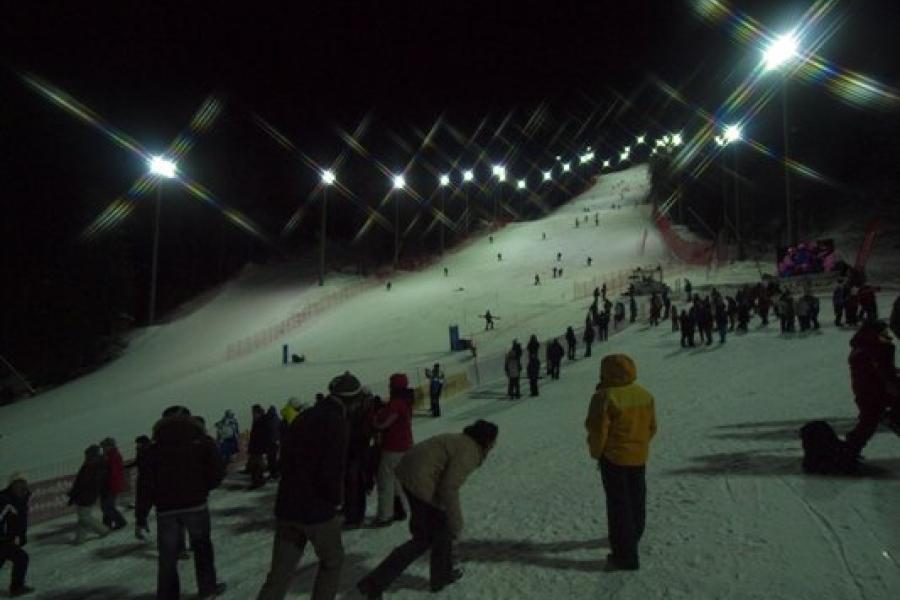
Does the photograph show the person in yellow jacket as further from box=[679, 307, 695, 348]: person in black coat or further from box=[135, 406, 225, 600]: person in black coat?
box=[679, 307, 695, 348]: person in black coat

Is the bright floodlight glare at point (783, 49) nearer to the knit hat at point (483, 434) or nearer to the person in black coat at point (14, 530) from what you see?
the knit hat at point (483, 434)

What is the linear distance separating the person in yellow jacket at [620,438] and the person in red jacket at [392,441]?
7.66ft

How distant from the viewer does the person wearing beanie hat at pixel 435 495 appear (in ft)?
14.2

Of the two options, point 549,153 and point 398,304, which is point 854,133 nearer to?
point 398,304

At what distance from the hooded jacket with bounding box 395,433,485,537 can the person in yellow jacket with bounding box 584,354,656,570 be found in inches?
35.0

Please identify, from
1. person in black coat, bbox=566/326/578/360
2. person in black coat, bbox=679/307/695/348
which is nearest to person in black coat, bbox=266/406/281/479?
person in black coat, bbox=566/326/578/360

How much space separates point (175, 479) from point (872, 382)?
6.36 metres

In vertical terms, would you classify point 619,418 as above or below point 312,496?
above

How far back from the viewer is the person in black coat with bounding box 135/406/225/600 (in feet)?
15.3

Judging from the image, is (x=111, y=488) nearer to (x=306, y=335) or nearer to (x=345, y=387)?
(x=345, y=387)

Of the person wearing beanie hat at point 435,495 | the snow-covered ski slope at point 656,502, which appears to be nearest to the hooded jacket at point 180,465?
the snow-covered ski slope at point 656,502

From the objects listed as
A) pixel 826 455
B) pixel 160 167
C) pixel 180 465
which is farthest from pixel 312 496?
pixel 160 167

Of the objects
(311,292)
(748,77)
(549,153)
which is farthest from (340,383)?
(549,153)

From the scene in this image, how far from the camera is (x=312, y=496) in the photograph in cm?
368
